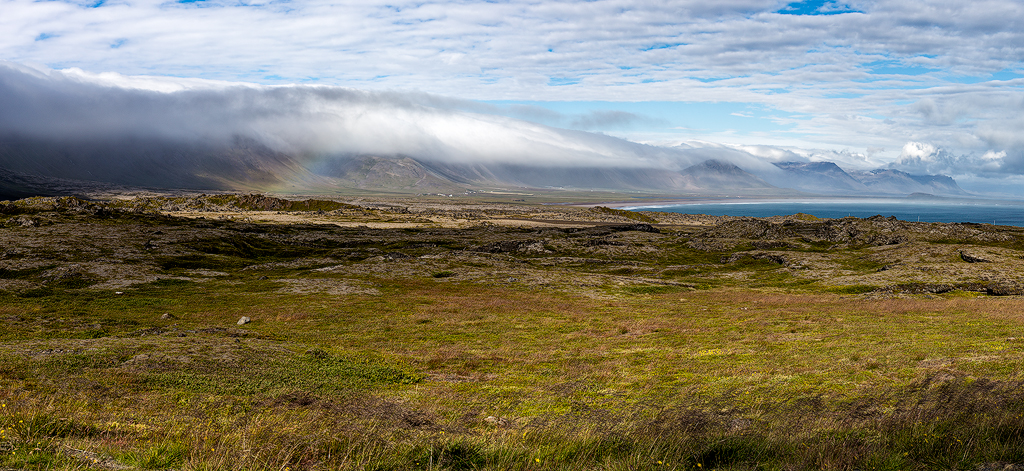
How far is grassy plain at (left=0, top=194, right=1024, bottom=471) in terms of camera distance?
12.7 m

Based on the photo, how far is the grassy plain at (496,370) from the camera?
41.6ft

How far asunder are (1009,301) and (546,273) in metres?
50.5

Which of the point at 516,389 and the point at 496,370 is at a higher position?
the point at 516,389

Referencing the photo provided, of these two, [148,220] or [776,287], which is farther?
[148,220]

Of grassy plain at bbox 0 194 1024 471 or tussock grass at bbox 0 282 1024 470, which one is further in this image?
grassy plain at bbox 0 194 1024 471

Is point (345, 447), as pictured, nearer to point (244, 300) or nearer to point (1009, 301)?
point (244, 300)

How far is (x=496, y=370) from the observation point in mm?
27875

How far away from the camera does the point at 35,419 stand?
13.6m

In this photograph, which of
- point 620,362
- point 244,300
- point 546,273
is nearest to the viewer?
point 620,362

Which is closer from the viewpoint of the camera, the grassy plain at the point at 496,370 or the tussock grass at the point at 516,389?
the tussock grass at the point at 516,389

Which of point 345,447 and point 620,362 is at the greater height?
point 345,447

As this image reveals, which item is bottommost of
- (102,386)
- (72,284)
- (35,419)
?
(72,284)

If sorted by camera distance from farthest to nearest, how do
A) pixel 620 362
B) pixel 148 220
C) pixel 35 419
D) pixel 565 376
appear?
pixel 148 220 < pixel 620 362 < pixel 565 376 < pixel 35 419

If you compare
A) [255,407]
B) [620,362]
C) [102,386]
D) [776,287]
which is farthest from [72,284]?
[776,287]
